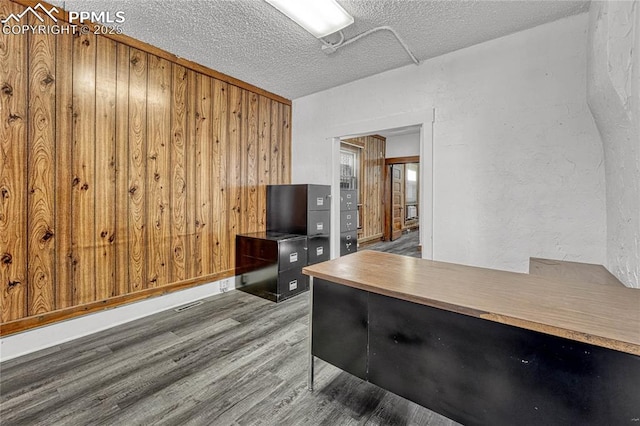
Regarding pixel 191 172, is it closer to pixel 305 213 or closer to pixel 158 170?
pixel 158 170

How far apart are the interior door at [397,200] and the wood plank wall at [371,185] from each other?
14.7 inches

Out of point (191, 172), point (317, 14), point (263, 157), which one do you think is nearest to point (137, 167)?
point (191, 172)

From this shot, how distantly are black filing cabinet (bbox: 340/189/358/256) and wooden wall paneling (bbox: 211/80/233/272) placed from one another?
167 cm

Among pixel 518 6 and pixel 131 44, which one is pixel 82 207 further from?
pixel 518 6

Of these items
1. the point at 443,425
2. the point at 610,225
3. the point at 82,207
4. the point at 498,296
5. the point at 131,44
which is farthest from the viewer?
the point at 131,44

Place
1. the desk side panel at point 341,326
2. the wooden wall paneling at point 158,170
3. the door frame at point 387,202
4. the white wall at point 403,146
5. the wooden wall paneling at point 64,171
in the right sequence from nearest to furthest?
1. the desk side panel at point 341,326
2. the wooden wall paneling at point 64,171
3. the wooden wall paneling at point 158,170
4. the white wall at point 403,146
5. the door frame at point 387,202

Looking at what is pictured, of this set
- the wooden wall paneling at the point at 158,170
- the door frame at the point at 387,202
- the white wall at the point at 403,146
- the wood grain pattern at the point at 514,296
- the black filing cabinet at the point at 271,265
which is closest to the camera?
the wood grain pattern at the point at 514,296

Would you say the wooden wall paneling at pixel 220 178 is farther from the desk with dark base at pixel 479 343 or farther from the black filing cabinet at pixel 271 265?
the desk with dark base at pixel 479 343

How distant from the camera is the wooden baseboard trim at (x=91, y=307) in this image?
199 centimetres

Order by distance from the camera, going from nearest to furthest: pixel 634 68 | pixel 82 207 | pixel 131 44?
pixel 634 68 → pixel 82 207 → pixel 131 44

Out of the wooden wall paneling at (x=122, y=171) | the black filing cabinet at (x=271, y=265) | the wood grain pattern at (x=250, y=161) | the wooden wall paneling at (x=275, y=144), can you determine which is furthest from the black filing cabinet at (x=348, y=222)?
the wooden wall paneling at (x=122, y=171)

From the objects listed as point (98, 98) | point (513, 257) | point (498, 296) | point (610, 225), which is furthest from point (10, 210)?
point (610, 225)

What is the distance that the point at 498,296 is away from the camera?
116cm

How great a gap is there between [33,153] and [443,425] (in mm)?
3267
